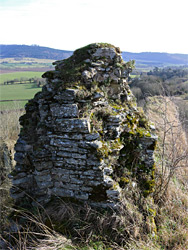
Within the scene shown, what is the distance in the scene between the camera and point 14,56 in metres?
122

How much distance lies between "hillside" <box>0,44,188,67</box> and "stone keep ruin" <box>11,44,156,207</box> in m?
104

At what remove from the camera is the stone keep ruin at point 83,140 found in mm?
4691

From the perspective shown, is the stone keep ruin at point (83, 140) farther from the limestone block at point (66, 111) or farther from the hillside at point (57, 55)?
the hillside at point (57, 55)

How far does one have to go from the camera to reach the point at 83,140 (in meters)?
4.66

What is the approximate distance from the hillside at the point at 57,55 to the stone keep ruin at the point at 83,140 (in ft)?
340

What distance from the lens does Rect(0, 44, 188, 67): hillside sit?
114750 mm

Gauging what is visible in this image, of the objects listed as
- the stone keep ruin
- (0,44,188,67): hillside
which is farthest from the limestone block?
(0,44,188,67): hillside

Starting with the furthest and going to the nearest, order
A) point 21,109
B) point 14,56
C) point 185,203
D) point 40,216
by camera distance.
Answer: point 14,56 < point 21,109 < point 185,203 < point 40,216

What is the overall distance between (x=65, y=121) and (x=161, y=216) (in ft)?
11.8

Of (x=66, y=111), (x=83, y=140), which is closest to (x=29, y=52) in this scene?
(x=66, y=111)

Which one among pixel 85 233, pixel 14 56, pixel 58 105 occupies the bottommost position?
pixel 85 233

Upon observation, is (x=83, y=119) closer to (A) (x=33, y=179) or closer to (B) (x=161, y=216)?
(A) (x=33, y=179)

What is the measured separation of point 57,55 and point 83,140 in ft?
380

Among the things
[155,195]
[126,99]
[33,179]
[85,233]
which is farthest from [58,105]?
[155,195]
